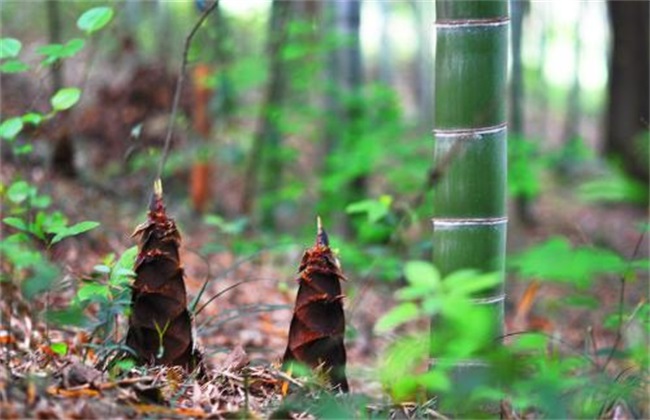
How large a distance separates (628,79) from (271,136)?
6.49 metres

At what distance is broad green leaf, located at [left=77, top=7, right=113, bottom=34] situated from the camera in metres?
2.62

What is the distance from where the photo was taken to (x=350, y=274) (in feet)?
21.3

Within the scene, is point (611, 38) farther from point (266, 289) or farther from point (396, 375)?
point (396, 375)

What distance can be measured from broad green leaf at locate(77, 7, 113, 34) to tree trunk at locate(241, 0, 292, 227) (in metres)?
3.78

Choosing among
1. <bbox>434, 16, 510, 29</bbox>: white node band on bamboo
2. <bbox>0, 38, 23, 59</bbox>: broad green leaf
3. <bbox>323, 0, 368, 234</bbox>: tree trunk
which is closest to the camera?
<bbox>434, 16, 510, 29</bbox>: white node band on bamboo

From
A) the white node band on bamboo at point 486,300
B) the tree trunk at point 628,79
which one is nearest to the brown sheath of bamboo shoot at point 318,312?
the white node band on bamboo at point 486,300

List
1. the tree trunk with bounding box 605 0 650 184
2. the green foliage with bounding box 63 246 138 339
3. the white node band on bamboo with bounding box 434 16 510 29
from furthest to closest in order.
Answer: the tree trunk with bounding box 605 0 650 184 < the white node band on bamboo with bounding box 434 16 510 29 < the green foliage with bounding box 63 246 138 339

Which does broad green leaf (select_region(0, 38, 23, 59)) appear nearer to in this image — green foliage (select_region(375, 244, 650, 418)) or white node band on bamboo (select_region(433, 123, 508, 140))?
white node band on bamboo (select_region(433, 123, 508, 140))

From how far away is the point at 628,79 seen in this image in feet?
39.7

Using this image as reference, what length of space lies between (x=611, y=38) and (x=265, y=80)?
6566mm

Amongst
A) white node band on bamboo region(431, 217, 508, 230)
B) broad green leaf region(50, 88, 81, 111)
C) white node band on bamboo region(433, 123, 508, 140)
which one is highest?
broad green leaf region(50, 88, 81, 111)

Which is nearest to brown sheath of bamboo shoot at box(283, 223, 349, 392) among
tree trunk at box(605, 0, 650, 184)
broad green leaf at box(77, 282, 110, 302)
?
broad green leaf at box(77, 282, 110, 302)

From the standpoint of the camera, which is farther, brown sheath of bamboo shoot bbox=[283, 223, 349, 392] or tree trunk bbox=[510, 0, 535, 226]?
tree trunk bbox=[510, 0, 535, 226]

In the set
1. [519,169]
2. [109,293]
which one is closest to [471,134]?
[109,293]
